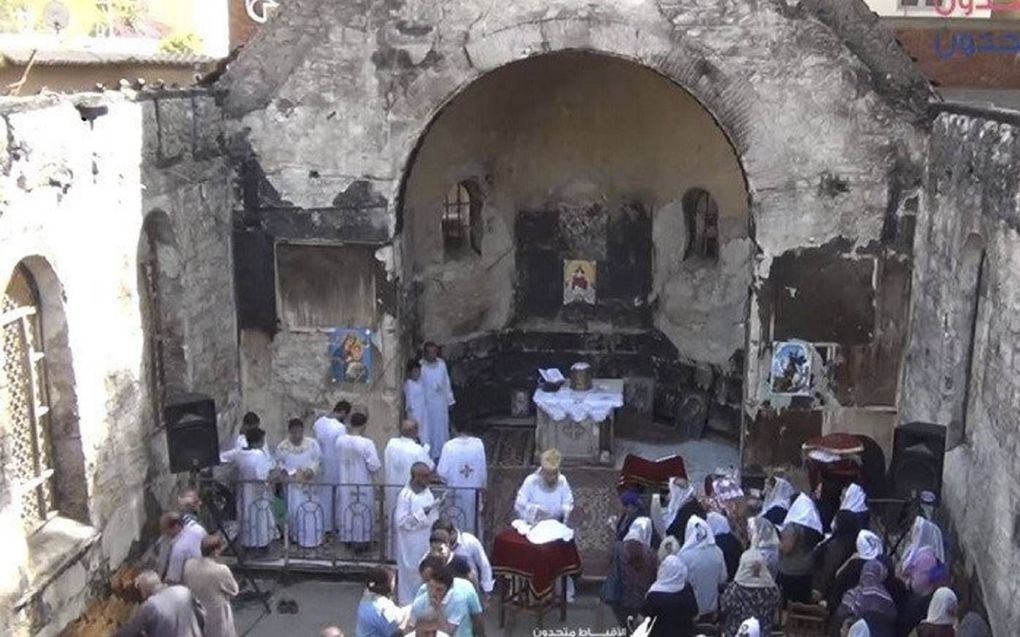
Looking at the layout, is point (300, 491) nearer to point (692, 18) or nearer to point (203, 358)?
point (203, 358)

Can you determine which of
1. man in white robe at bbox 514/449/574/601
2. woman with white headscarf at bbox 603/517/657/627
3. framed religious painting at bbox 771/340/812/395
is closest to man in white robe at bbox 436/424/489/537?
man in white robe at bbox 514/449/574/601

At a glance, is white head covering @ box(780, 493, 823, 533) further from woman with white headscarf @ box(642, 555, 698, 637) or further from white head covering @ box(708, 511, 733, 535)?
woman with white headscarf @ box(642, 555, 698, 637)

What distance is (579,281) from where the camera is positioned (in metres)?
15.1

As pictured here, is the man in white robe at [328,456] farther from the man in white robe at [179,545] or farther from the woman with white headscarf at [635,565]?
the woman with white headscarf at [635,565]

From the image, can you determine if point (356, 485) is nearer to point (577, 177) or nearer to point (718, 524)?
point (718, 524)

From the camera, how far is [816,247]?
1128cm

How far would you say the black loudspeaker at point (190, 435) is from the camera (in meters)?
9.45

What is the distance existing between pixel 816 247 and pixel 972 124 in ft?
7.46

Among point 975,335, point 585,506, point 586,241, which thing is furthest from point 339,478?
point 975,335

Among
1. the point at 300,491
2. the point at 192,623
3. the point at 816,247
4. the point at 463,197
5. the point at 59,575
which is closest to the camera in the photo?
the point at 192,623

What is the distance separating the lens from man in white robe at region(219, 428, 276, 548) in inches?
400

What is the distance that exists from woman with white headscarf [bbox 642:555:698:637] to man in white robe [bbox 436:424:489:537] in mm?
2849

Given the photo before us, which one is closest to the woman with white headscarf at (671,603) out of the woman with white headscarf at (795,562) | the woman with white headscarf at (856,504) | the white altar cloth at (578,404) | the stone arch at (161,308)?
the woman with white headscarf at (795,562)

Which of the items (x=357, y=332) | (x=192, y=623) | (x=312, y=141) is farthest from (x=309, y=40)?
(x=192, y=623)
